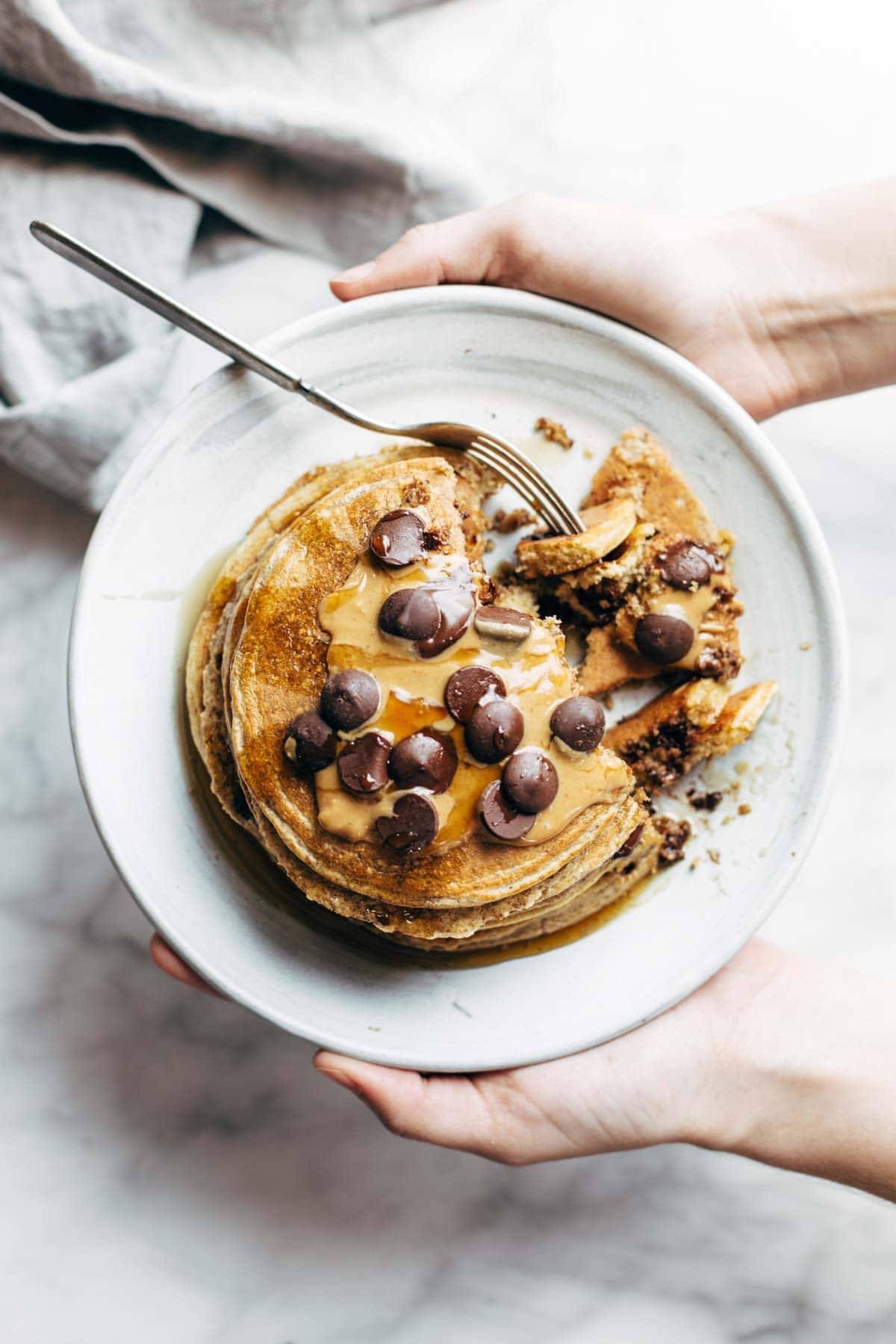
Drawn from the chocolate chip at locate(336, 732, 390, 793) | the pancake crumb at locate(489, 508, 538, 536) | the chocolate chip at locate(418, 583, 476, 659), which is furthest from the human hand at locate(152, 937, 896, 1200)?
the pancake crumb at locate(489, 508, 538, 536)

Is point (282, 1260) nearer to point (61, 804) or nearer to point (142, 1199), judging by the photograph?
point (142, 1199)

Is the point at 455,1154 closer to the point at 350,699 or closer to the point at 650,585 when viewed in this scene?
the point at 350,699

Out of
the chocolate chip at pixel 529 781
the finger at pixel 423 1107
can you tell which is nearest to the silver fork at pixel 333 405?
the chocolate chip at pixel 529 781

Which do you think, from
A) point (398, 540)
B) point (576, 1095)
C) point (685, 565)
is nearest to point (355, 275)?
point (398, 540)

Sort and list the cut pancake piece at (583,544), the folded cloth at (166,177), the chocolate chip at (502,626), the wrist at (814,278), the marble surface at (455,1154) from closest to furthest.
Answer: the chocolate chip at (502,626), the cut pancake piece at (583,544), the folded cloth at (166,177), the wrist at (814,278), the marble surface at (455,1154)

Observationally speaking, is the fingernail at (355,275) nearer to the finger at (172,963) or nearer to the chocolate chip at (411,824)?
the chocolate chip at (411,824)

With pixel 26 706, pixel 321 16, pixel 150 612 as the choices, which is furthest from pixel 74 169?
pixel 26 706

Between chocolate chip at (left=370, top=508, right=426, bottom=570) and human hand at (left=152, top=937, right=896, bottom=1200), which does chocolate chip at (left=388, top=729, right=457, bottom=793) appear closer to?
chocolate chip at (left=370, top=508, right=426, bottom=570)
